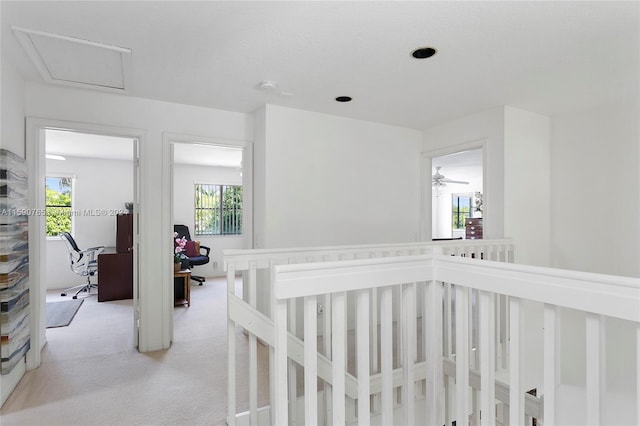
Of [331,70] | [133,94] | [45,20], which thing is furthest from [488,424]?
[133,94]

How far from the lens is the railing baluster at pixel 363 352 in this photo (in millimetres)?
1138

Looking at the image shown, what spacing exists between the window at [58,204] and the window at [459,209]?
975 centimetres

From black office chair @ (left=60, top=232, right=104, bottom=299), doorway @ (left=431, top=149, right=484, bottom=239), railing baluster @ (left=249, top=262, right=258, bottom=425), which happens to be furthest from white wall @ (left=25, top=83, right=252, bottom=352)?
doorway @ (left=431, top=149, right=484, bottom=239)

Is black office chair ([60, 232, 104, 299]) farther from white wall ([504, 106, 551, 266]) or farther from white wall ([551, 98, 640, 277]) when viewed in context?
white wall ([551, 98, 640, 277])

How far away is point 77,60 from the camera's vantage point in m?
2.31

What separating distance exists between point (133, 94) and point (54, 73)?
552 mm

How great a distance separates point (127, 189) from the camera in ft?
20.7

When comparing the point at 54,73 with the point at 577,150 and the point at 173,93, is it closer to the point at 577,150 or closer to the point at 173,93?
the point at 173,93

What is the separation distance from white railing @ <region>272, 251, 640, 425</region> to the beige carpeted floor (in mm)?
1356

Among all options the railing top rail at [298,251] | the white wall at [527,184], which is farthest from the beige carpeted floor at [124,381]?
the white wall at [527,184]

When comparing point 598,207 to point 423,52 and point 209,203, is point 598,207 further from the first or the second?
point 209,203

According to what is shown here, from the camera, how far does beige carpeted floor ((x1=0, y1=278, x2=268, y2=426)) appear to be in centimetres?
210

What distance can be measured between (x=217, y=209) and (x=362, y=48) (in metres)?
5.66

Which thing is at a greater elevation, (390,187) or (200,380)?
(390,187)
